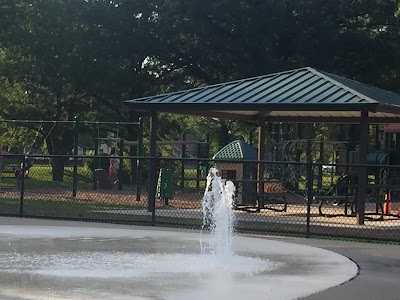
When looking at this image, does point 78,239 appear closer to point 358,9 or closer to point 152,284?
point 152,284

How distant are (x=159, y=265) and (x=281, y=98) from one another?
34.1 feet

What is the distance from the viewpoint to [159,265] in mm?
11625

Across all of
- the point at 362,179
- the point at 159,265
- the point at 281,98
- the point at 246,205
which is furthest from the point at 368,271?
the point at 246,205

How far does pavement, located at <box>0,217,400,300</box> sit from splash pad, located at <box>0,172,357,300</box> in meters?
0.21

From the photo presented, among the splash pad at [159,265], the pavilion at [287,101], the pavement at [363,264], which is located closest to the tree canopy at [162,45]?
the pavilion at [287,101]

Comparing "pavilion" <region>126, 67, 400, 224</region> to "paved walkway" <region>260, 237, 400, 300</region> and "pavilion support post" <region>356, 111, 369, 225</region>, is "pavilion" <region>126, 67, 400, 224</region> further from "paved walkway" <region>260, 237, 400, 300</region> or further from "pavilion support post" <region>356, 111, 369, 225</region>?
"paved walkway" <region>260, 237, 400, 300</region>

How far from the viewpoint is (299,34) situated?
42781 mm

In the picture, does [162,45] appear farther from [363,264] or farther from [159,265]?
[159,265]

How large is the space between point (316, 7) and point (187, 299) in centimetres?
3628

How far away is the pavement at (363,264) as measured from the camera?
9.84 meters

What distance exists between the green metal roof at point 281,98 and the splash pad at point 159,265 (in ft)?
17.6

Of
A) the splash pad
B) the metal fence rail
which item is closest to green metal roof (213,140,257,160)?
the metal fence rail

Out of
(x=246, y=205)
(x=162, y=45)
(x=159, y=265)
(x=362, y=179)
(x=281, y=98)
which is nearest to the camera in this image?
(x=159, y=265)

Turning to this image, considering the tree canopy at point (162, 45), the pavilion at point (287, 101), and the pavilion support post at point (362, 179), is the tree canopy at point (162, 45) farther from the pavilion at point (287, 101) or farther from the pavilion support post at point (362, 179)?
the pavilion support post at point (362, 179)
